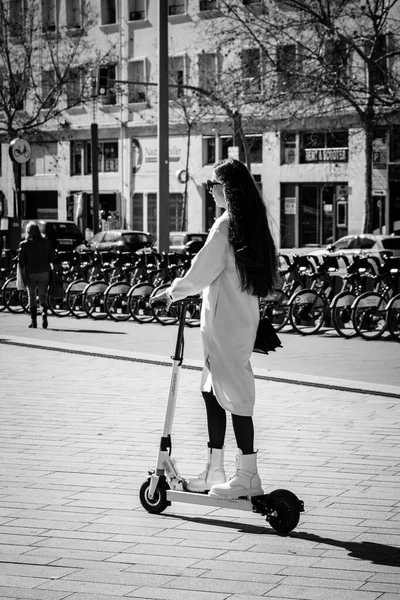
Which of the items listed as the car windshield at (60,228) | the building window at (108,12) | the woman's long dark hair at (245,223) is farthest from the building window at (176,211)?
the woman's long dark hair at (245,223)

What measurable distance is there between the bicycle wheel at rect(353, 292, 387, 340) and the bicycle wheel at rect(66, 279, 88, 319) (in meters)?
6.06

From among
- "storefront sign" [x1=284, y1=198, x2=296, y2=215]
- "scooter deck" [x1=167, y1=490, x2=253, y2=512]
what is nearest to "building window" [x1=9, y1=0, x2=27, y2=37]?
"storefront sign" [x1=284, y1=198, x2=296, y2=215]

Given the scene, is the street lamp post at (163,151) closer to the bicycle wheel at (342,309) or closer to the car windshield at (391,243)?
the bicycle wheel at (342,309)

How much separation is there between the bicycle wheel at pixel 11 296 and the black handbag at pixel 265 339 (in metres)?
16.6

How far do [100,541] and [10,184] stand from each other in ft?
184

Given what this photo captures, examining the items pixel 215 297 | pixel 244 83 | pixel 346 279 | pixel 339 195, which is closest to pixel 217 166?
pixel 215 297

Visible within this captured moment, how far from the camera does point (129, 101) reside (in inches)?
2148

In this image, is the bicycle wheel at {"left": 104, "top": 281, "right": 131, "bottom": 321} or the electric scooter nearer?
the electric scooter

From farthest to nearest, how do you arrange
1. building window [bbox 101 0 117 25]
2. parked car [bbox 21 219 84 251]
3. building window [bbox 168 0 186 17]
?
building window [bbox 101 0 117 25], building window [bbox 168 0 186 17], parked car [bbox 21 219 84 251]

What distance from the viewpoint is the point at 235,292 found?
564cm

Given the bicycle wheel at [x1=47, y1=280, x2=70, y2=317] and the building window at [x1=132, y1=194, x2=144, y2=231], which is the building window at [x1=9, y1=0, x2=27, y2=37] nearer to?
the building window at [x1=132, y1=194, x2=144, y2=231]

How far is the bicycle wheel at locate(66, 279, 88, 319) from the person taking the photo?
20.7 meters

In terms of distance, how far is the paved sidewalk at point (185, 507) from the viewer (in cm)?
468

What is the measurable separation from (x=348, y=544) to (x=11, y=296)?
1773cm
